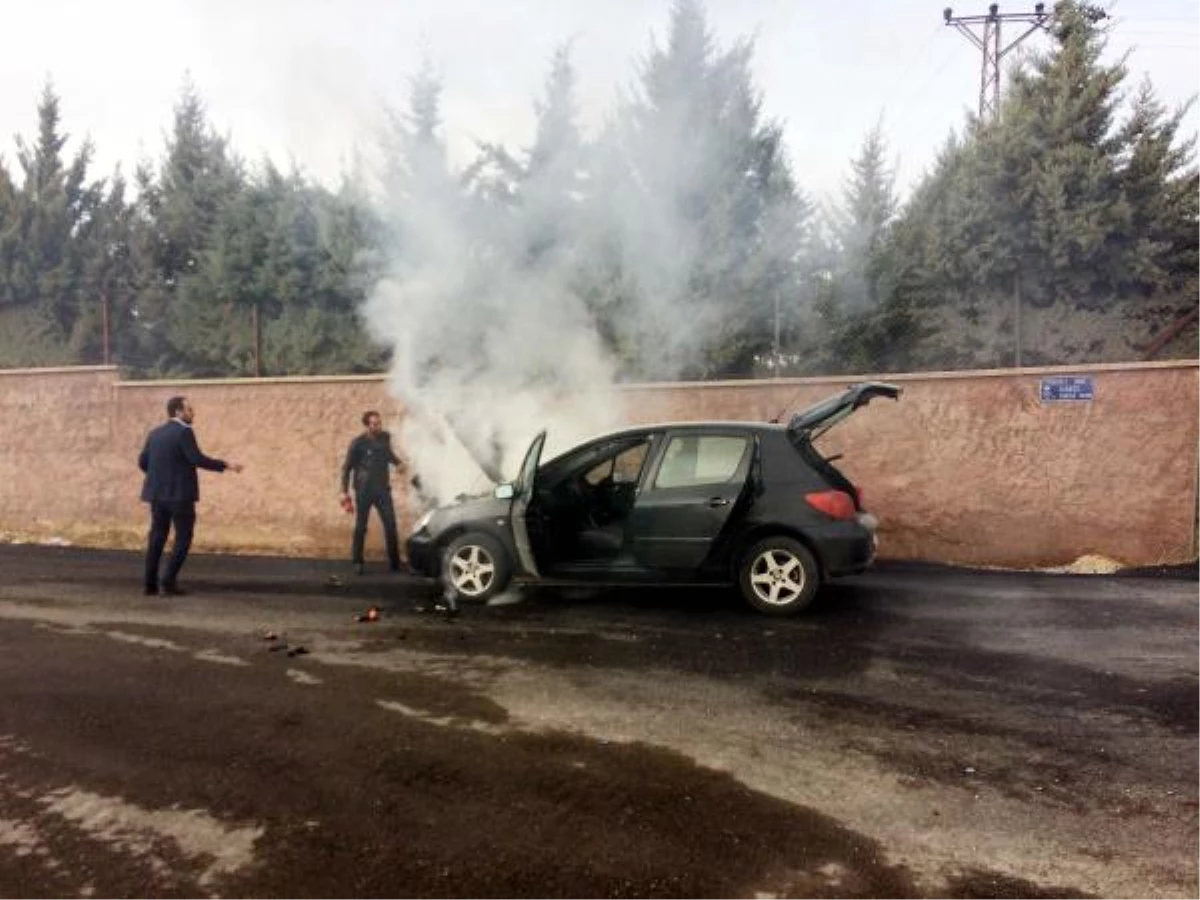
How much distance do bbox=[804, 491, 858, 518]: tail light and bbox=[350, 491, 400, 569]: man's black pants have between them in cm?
432

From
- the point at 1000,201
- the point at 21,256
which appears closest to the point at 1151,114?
the point at 1000,201

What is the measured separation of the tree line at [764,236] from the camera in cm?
1090

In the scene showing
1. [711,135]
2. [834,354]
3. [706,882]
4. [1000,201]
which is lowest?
[706,882]

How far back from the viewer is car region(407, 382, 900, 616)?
258 inches

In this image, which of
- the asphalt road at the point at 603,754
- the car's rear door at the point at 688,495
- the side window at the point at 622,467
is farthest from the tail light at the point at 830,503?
the side window at the point at 622,467

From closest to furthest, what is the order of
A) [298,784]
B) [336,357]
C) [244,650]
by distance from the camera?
[298,784], [244,650], [336,357]

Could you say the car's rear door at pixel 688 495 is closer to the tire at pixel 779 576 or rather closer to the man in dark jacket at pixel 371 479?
the tire at pixel 779 576

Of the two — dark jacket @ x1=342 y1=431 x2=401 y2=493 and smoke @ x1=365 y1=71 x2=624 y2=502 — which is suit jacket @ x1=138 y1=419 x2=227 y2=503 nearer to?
dark jacket @ x1=342 y1=431 x2=401 y2=493

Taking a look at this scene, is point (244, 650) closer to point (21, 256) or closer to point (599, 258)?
point (599, 258)

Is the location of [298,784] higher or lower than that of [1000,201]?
lower

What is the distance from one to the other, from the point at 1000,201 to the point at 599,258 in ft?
16.9

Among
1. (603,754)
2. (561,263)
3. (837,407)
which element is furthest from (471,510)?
(561,263)

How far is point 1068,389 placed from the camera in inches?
358

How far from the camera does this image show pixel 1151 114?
12.2m
